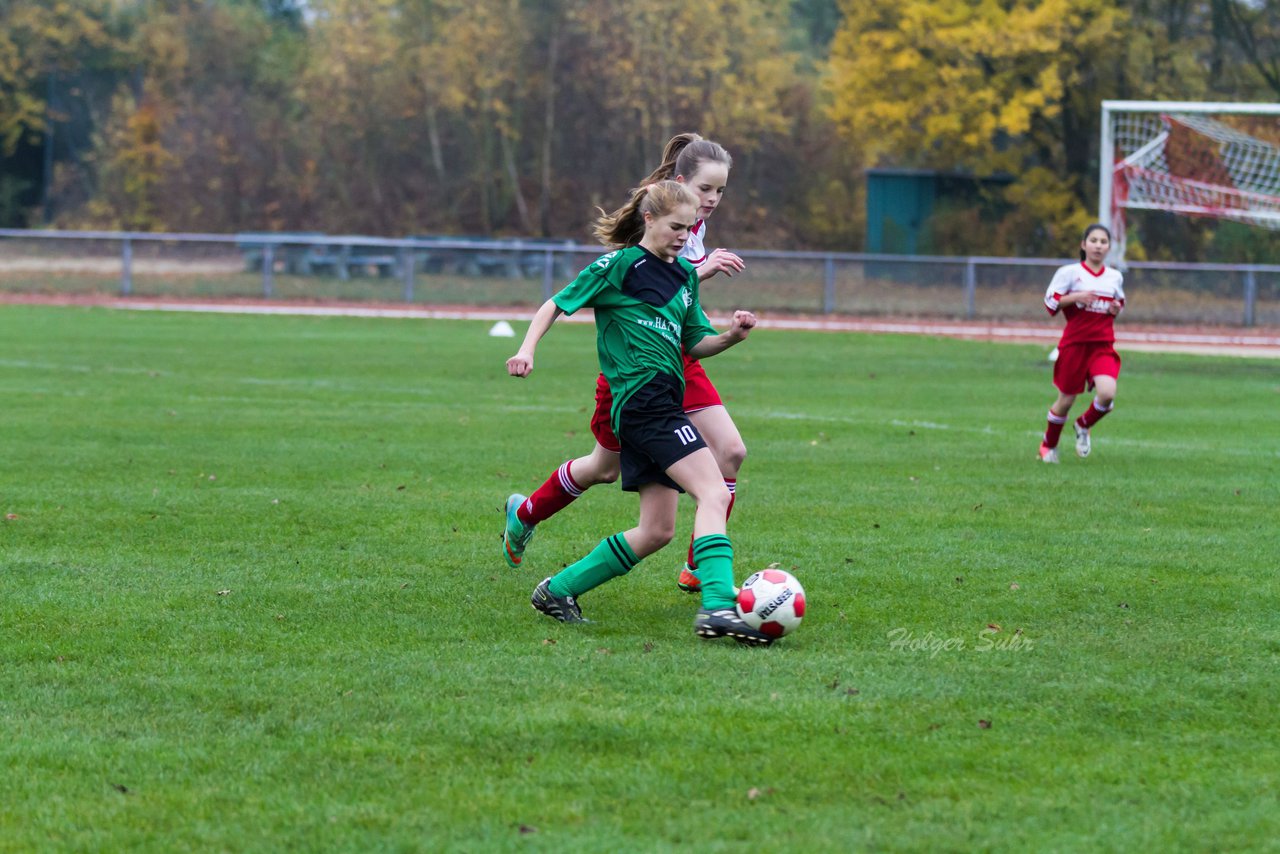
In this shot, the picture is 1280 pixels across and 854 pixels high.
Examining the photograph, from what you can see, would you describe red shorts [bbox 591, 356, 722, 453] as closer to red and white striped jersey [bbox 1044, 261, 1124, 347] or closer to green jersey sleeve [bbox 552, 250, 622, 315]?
green jersey sleeve [bbox 552, 250, 622, 315]

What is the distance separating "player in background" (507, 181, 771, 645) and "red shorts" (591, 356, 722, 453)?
254 mm

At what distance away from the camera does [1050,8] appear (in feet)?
105

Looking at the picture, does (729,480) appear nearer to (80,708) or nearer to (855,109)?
(80,708)

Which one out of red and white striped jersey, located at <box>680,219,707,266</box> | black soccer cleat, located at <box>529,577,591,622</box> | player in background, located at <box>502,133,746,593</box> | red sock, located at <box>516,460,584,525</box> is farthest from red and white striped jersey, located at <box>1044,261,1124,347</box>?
black soccer cleat, located at <box>529,577,591,622</box>

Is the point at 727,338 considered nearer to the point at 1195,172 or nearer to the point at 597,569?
the point at 597,569

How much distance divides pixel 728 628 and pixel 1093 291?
6.81 meters

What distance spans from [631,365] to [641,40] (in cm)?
3447

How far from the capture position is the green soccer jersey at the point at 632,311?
5.87 meters

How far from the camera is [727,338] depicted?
235 inches

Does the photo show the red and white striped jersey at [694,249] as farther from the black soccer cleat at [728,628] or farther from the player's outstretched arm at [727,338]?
the black soccer cleat at [728,628]

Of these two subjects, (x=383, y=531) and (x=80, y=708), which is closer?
(x=80, y=708)

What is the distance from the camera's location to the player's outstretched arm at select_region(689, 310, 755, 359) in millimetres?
5680

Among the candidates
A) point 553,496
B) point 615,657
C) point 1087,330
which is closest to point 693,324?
point 553,496

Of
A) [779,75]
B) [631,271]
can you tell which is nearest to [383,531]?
[631,271]
